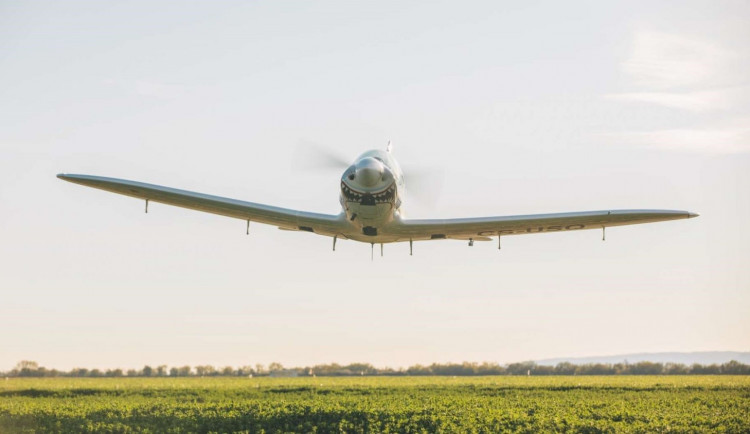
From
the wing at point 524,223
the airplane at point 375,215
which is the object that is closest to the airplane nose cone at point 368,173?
the airplane at point 375,215

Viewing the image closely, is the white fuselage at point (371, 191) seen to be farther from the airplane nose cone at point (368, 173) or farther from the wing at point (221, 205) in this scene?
the wing at point (221, 205)

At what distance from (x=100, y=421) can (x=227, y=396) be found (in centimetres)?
1275

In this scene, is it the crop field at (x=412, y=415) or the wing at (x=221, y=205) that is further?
the crop field at (x=412, y=415)

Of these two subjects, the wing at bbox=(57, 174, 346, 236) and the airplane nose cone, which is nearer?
the airplane nose cone

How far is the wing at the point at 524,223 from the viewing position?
79.6 ft

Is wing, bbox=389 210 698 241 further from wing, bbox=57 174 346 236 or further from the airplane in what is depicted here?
wing, bbox=57 174 346 236

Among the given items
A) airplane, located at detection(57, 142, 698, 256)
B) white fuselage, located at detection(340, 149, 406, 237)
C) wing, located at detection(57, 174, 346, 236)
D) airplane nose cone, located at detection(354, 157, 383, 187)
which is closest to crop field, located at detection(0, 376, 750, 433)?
airplane, located at detection(57, 142, 698, 256)

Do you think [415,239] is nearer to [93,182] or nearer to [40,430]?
[93,182]

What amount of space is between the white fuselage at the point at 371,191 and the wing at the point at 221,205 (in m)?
1.07

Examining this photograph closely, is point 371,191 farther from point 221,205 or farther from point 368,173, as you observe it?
point 221,205

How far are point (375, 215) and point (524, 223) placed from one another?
5.28 metres

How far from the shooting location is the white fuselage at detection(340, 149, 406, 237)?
23.0 metres

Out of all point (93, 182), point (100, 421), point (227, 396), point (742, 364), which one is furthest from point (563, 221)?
point (742, 364)

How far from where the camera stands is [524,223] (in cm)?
2525
